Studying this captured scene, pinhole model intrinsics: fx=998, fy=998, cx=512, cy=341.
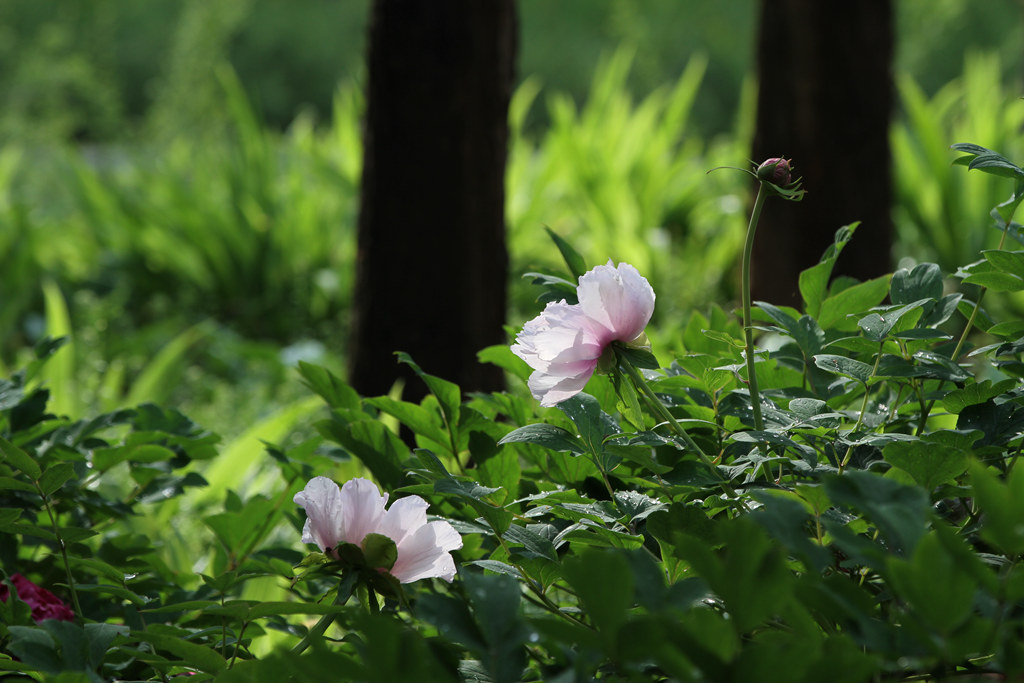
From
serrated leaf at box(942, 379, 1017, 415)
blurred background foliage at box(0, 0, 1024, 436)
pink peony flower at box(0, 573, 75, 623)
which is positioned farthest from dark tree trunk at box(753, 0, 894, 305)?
pink peony flower at box(0, 573, 75, 623)

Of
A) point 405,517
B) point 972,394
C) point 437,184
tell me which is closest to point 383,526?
point 405,517

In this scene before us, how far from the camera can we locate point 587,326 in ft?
1.69

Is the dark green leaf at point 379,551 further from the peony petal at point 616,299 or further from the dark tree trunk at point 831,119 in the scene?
the dark tree trunk at point 831,119

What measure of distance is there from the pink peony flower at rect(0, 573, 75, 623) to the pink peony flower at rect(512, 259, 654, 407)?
0.42m

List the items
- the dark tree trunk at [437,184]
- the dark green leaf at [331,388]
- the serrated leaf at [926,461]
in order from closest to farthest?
1. the serrated leaf at [926,461]
2. the dark green leaf at [331,388]
3. the dark tree trunk at [437,184]

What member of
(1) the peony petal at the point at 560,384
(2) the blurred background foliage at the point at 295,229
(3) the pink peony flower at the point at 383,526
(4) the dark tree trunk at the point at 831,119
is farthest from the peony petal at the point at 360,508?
(4) the dark tree trunk at the point at 831,119

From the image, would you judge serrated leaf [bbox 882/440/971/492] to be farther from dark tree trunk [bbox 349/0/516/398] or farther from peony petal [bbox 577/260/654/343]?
dark tree trunk [bbox 349/0/516/398]

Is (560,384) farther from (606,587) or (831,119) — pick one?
(831,119)

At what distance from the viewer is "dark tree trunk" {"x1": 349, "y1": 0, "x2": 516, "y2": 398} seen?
1676mm

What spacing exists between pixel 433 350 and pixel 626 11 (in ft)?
25.6

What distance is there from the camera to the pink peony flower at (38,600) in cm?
71

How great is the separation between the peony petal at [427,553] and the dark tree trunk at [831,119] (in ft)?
6.12

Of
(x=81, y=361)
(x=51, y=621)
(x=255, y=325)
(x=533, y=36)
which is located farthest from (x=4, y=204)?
(x=533, y=36)

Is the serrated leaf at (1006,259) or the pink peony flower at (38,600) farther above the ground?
the serrated leaf at (1006,259)
